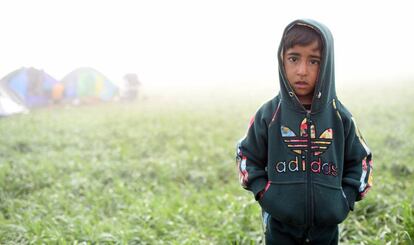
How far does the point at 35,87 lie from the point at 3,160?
8182 mm

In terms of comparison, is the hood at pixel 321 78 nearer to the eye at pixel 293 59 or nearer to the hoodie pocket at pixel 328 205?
the eye at pixel 293 59

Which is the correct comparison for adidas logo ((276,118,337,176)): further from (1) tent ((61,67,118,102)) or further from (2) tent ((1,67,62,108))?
(1) tent ((61,67,118,102))

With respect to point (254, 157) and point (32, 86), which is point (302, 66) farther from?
point (32, 86)

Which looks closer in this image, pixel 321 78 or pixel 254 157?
pixel 321 78

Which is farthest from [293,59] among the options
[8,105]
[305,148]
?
[8,105]

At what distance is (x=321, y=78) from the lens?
1.89m

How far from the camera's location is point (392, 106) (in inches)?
369

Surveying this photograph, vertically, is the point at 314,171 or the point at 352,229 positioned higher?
the point at 314,171

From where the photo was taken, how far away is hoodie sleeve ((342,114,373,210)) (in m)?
1.94

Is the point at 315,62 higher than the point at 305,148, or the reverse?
the point at 315,62

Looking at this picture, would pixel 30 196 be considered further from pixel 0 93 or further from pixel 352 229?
pixel 0 93

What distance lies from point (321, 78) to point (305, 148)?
0.35 meters

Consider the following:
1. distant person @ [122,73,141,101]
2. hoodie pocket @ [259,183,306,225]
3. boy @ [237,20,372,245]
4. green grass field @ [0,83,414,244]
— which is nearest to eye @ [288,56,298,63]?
boy @ [237,20,372,245]

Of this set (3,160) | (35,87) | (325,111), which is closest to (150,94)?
(35,87)
